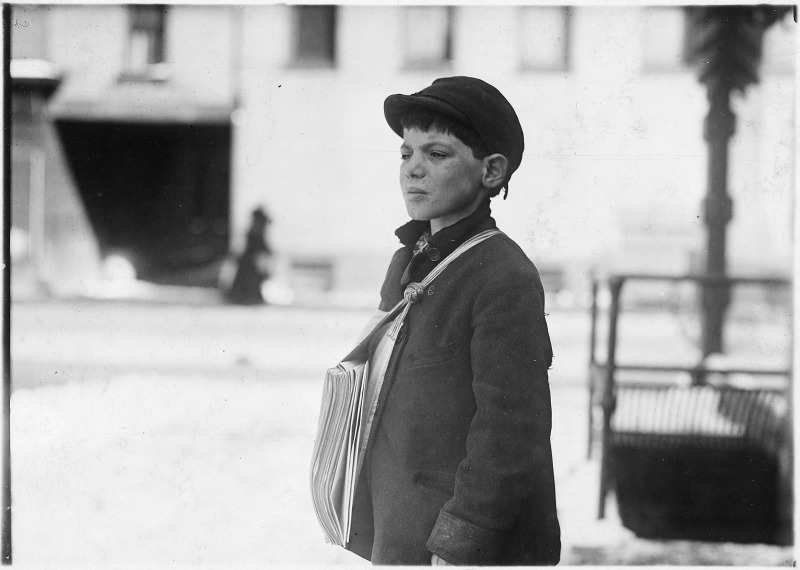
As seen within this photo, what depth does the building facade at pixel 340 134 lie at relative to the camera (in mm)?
2283

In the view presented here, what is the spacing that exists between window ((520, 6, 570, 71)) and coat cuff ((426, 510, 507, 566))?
1.41 meters

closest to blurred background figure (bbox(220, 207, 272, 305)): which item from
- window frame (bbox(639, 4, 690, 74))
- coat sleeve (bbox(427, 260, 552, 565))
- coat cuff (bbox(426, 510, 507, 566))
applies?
coat sleeve (bbox(427, 260, 552, 565))

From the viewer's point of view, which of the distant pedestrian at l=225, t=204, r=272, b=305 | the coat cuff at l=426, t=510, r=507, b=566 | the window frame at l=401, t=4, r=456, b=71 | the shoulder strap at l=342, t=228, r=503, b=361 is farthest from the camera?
the distant pedestrian at l=225, t=204, r=272, b=305

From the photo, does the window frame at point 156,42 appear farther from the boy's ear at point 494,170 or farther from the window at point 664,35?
the window at point 664,35

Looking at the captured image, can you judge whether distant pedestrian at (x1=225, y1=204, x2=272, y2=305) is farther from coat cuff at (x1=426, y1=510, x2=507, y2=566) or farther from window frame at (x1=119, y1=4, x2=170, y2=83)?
coat cuff at (x1=426, y1=510, x2=507, y2=566)

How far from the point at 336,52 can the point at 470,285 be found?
3.35 feet

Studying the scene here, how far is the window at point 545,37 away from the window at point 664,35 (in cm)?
27

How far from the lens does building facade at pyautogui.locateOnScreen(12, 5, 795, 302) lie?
2283mm

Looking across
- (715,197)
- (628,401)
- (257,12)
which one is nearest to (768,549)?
(628,401)

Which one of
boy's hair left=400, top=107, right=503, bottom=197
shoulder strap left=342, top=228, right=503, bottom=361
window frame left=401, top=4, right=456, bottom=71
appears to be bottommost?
shoulder strap left=342, top=228, right=503, bottom=361

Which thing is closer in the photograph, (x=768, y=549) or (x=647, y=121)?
(x=647, y=121)

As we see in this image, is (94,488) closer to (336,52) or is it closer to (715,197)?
(336,52)

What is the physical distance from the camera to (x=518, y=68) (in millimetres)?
2264

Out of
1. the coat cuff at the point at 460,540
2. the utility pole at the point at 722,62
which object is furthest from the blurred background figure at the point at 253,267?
the utility pole at the point at 722,62
